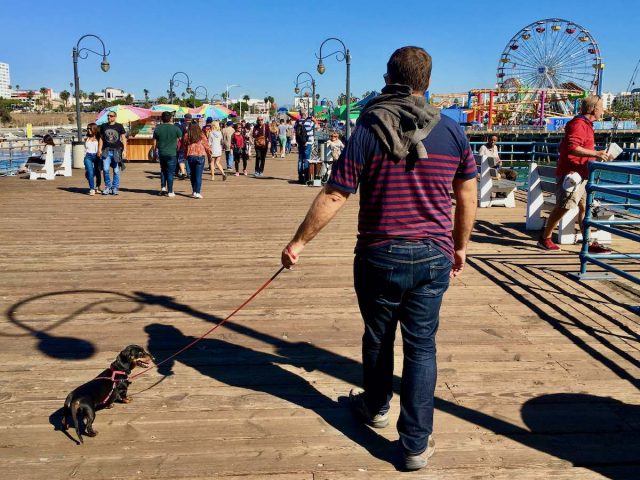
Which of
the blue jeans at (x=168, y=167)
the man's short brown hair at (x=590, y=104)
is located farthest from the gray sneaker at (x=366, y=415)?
the blue jeans at (x=168, y=167)

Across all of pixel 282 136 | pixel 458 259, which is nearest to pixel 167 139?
pixel 458 259

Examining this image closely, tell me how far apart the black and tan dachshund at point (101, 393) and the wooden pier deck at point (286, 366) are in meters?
0.09

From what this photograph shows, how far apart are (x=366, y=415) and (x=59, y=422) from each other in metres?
1.59

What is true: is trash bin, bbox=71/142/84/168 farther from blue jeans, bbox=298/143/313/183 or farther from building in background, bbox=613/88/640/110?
building in background, bbox=613/88/640/110

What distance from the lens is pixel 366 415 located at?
3029mm

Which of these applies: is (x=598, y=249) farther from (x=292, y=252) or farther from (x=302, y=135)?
(x=302, y=135)

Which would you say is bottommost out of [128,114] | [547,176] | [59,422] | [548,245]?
[59,422]

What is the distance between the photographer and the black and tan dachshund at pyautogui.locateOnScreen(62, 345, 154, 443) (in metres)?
2.88

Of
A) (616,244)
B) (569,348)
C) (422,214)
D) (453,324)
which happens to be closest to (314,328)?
(453,324)

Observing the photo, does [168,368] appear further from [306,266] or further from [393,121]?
[306,266]

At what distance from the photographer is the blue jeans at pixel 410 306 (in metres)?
2.55

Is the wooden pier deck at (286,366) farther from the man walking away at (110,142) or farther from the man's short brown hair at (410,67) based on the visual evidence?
the man walking away at (110,142)

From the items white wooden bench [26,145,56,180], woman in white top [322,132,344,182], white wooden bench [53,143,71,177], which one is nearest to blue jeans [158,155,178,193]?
woman in white top [322,132,344,182]

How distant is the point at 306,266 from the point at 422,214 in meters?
4.03
